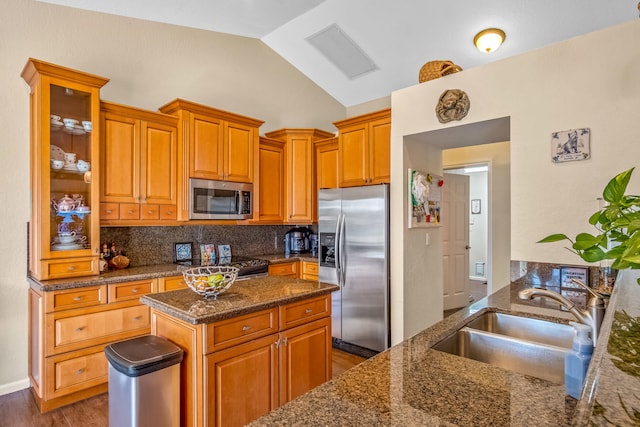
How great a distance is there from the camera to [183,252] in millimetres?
3656

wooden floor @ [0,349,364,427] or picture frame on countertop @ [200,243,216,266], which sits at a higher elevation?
picture frame on countertop @ [200,243,216,266]

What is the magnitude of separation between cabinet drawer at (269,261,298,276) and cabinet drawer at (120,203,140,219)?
144 centimetres

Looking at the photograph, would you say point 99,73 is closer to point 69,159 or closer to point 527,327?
point 69,159

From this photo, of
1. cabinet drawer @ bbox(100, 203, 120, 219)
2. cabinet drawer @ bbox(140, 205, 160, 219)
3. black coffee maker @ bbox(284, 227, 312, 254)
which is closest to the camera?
cabinet drawer @ bbox(100, 203, 120, 219)

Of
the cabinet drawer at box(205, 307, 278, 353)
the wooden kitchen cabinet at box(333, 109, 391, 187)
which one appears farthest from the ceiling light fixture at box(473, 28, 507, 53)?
the cabinet drawer at box(205, 307, 278, 353)

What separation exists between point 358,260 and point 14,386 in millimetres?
2992

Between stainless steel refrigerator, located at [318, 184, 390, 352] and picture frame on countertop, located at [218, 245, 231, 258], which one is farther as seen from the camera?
picture frame on countertop, located at [218, 245, 231, 258]

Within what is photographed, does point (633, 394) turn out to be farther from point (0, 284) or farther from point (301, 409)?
point (0, 284)

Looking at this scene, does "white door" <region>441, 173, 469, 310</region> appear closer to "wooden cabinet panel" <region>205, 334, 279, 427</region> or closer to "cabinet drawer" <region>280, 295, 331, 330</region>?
"cabinet drawer" <region>280, 295, 331, 330</region>

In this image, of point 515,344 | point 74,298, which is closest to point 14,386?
point 74,298

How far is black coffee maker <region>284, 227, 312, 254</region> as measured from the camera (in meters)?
4.59

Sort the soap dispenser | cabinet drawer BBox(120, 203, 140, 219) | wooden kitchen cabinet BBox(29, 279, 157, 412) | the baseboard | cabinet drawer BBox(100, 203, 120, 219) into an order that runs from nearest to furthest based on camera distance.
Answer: the soap dispenser < wooden kitchen cabinet BBox(29, 279, 157, 412) < the baseboard < cabinet drawer BBox(100, 203, 120, 219) < cabinet drawer BBox(120, 203, 140, 219)

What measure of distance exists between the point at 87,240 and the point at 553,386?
121 inches

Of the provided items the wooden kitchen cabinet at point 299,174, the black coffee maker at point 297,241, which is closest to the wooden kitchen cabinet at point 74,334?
the wooden kitchen cabinet at point 299,174
